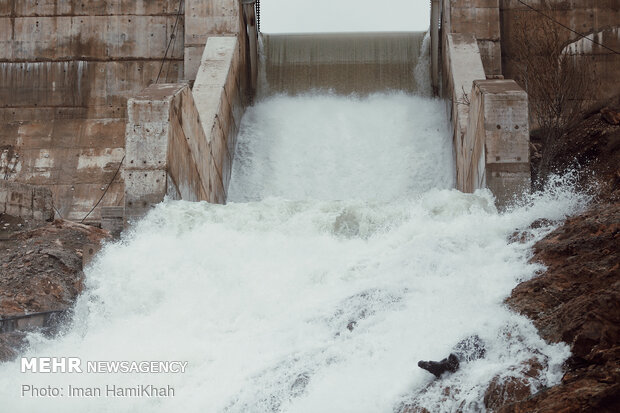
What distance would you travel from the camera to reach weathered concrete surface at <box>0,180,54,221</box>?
13214mm

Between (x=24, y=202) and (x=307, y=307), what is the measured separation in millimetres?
5712

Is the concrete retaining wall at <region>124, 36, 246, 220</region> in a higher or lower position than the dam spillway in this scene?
lower

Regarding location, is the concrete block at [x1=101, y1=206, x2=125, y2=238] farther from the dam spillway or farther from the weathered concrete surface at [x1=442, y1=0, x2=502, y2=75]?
the dam spillway

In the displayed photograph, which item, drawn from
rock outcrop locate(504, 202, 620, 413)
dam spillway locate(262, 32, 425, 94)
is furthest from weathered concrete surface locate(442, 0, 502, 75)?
rock outcrop locate(504, 202, 620, 413)

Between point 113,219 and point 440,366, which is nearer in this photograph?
point 440,366

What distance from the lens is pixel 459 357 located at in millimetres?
7160

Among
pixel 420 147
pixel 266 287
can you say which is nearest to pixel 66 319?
pixel 266 287

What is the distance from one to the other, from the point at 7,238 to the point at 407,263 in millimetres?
5599

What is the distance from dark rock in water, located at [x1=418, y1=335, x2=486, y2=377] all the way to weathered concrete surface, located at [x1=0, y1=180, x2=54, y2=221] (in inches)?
304

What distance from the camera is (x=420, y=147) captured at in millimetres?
18875

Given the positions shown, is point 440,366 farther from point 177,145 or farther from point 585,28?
point 585,28

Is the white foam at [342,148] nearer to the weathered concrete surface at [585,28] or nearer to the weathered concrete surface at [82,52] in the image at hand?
the weathered concrete surface at [585,28]

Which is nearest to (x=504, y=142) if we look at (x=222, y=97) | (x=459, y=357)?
(x=459, y=357)

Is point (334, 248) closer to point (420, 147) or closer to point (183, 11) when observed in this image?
point (420, 147)
